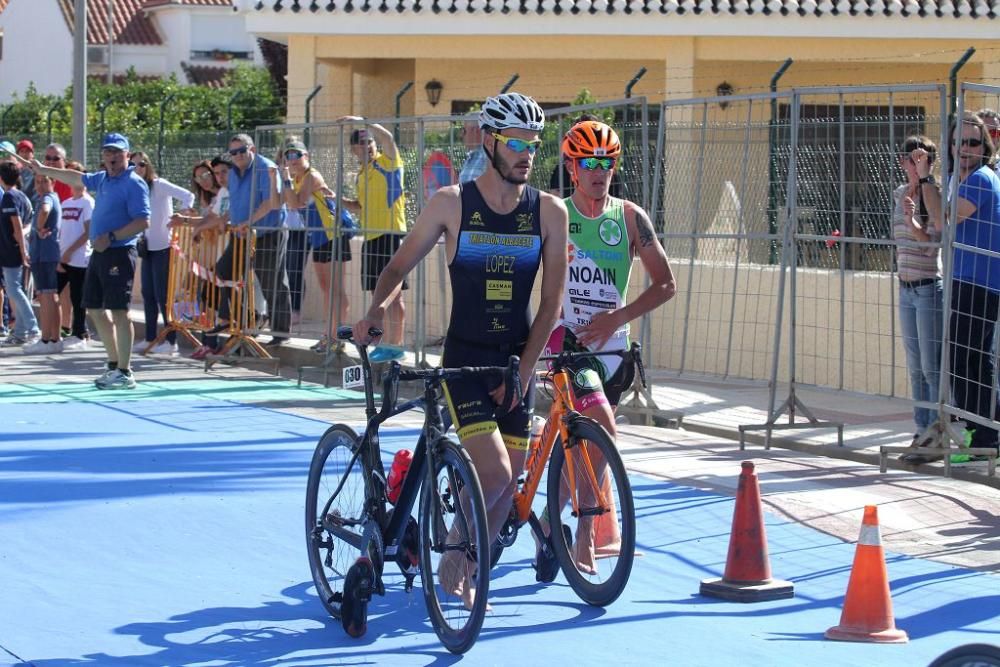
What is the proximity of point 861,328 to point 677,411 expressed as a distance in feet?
5.24

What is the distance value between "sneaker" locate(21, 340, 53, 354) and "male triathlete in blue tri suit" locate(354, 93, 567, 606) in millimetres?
10946

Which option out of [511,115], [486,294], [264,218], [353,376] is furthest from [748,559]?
[264,218]

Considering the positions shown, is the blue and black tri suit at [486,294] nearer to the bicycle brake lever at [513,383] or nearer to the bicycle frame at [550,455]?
the bicycle brake lever at [513,383]

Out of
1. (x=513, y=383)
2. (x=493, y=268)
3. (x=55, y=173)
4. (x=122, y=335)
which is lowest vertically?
(x=122, y=335)

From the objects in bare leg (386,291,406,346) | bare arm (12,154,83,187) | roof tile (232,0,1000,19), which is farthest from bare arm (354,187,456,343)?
roof tile (232,0,1000,19)

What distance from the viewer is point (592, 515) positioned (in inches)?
253

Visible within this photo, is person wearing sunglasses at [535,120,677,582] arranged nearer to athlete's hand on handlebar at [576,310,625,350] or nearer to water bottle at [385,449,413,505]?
athlete's hand on handlebar at [576,310,625,350]

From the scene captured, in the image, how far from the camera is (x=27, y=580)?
7035 millimetres

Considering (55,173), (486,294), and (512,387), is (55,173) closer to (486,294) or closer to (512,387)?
(486,294)

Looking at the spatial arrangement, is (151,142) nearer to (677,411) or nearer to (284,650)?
(677,411)

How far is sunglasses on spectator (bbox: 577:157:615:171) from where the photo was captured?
7199 mm

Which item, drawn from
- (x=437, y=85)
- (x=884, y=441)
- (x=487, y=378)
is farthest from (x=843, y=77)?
(x=487, y=378)

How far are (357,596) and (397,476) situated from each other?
51cm

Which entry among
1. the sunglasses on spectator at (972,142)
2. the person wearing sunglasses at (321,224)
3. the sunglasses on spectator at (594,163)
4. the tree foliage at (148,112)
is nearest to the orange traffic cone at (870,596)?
the sunglasses on spectator at (594,163)
